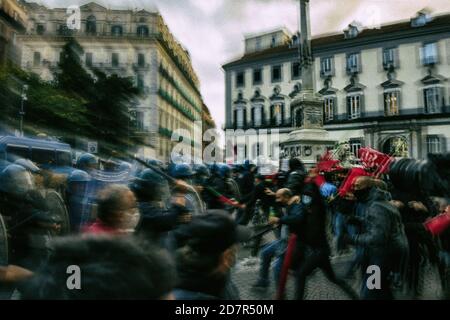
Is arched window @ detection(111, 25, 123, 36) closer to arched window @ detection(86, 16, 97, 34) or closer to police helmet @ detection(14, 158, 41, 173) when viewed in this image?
arched window @ detection(86, 16, 97, 34)

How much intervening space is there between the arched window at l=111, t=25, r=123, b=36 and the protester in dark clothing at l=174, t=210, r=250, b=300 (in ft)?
18.3

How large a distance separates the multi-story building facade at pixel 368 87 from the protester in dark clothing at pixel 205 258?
1149 centimetres

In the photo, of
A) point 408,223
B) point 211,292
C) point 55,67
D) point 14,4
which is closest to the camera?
point 211,292

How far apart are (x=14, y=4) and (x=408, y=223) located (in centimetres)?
620

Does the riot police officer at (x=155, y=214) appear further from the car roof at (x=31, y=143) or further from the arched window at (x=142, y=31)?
the car roof at (x=31, y=143)

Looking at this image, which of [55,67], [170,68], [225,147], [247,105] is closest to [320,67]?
[247,105]

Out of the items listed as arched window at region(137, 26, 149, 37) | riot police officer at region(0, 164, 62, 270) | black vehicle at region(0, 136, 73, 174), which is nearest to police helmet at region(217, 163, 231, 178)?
arched window at region(137, 26, 149, 37)

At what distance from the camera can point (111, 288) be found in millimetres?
1200

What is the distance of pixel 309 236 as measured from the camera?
3.65 metres

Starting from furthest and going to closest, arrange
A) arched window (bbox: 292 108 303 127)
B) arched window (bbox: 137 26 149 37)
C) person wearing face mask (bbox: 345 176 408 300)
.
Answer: arched window (bbox: 292 108 303 127), arched window (bbox: 137 26 149 37), person wearing face mask (bbox: 345 176 408 300)

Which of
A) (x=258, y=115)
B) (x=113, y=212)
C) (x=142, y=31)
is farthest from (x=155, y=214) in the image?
(x=258, y=115)

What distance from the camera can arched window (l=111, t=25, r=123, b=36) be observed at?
6.35 m

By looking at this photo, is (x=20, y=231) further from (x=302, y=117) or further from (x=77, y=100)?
(x=302, y=117)

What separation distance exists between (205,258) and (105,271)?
56 centimetres
